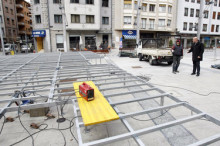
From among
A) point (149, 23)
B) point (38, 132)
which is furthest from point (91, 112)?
point (149, 23)

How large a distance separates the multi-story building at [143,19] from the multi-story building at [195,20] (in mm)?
1951

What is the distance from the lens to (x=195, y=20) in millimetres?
38188

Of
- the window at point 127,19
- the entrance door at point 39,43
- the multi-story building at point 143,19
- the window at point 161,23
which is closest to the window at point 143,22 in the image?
the multi-story building at point 143,19

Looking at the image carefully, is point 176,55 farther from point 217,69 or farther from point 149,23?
point 149,23

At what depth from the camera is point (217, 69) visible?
10500 millimetres

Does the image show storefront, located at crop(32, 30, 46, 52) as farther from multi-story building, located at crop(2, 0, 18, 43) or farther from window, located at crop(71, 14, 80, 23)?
multi-story building, located at crop(2, 0, 18, 43)

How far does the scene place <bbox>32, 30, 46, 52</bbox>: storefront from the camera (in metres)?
27.8

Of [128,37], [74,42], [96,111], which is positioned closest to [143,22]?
[128,37]

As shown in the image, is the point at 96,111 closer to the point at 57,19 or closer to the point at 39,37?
the point at 57,19

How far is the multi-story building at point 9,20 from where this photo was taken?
128 feet

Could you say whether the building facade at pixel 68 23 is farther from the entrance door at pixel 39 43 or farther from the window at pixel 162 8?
the window at pixel 162 8

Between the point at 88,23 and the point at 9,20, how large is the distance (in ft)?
83.9

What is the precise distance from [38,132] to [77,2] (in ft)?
93.5

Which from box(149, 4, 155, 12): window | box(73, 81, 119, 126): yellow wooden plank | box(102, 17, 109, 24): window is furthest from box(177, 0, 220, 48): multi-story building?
box(73, 81, 119, 126): yellow wooden plank
